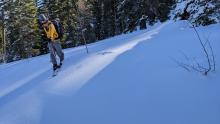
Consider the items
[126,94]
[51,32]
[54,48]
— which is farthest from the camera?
[54,48]

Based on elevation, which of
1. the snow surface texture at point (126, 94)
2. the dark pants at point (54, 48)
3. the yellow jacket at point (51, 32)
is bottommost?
the snow surface texture at point (126, 94)

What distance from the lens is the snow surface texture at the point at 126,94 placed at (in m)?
6.94

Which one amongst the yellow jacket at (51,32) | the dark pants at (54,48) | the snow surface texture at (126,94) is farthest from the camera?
the dark pants at (54,48)

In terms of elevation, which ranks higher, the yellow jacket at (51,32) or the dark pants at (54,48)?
the yellow jacket at (51,32)

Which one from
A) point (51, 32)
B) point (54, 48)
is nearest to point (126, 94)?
point (51, 32)

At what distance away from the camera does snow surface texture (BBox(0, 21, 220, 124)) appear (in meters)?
6.94

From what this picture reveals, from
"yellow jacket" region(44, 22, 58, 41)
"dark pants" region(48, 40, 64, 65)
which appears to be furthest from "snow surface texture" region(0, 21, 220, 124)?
"yellow jacket" region(44, 22, 58, 41)

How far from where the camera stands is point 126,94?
803 centimetres

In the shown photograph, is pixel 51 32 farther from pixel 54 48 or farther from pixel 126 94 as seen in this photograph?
pixel 126 94

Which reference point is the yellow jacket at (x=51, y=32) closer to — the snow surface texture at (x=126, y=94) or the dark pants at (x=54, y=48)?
the dark pants at (x=54, y=48)

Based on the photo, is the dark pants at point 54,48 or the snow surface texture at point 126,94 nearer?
the snow surface texture at point 126,94

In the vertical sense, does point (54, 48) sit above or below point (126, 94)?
above

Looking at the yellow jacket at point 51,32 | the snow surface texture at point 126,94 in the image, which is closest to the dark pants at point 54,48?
the yellow jacket at point 51,32

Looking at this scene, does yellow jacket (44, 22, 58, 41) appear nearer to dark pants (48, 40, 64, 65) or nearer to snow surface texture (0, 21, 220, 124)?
dark pants (48, 40, 64, 65)
